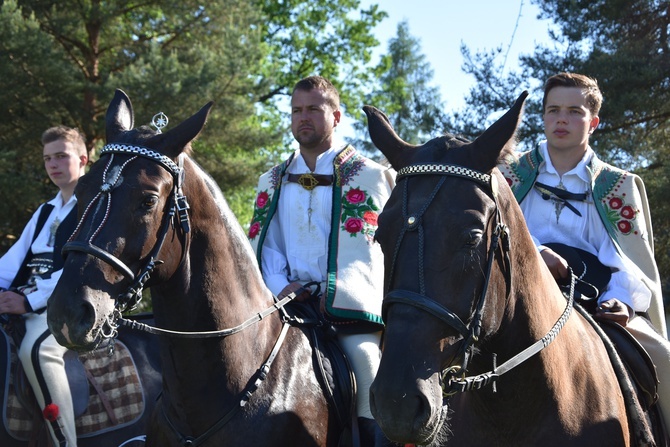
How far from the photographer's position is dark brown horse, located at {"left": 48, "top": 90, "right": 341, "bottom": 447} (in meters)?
3.54

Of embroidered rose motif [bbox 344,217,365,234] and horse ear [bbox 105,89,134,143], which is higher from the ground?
horse ear [bbox 105,89,134,143]

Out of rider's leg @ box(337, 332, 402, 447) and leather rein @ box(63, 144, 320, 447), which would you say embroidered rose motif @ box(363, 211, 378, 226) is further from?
leather rein @ box(63, 144, 320, 447)

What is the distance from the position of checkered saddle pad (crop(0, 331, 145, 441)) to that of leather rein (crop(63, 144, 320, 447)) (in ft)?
4.91

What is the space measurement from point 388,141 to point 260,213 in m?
2.20

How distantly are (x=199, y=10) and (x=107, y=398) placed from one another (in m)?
14.2

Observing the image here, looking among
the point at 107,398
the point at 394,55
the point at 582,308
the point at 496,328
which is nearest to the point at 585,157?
the point at 582,308

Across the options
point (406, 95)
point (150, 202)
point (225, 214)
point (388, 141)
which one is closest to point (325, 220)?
point (225, 214)

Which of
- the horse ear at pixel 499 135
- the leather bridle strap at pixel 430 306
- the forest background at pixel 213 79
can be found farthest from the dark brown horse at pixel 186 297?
the forest background at pixel 213 79

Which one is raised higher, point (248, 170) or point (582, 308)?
point (248, 170)

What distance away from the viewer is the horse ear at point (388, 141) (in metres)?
3.42

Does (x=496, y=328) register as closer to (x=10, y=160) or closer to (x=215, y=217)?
(x=215, y=217)

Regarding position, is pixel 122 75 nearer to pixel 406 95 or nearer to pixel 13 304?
pixel 13 304

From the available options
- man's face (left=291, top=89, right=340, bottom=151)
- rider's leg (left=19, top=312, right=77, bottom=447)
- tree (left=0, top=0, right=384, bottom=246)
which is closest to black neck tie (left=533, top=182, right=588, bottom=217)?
man's face (left=291, top=89, right=340, bottom=151)

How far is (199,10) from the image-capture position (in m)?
18.2
